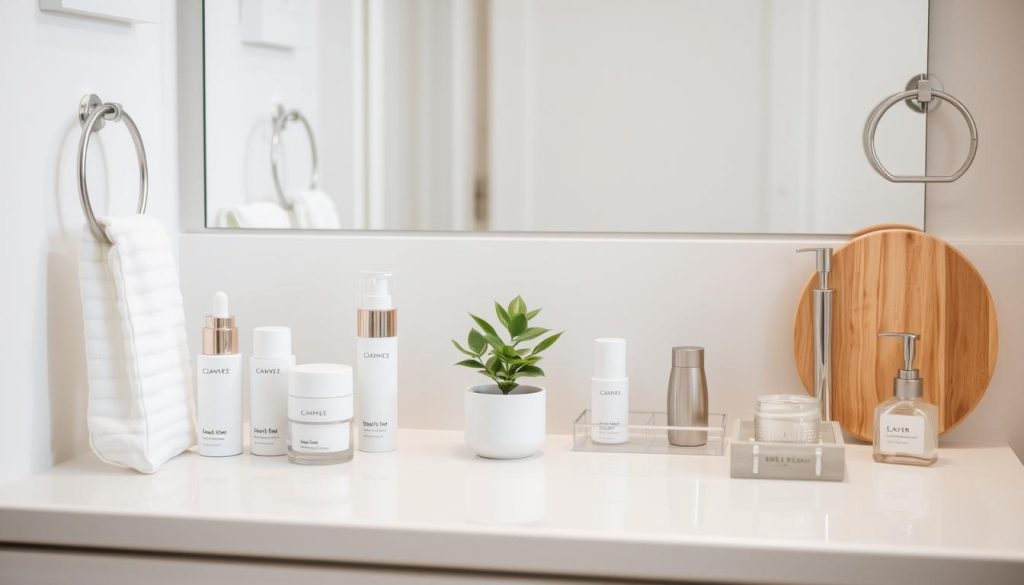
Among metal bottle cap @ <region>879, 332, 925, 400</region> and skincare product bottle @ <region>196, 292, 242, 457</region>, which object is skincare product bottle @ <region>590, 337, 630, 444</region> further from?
skincare product bottle @ <region>196, 292, 242, 457</region>

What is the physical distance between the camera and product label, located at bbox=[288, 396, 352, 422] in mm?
1070

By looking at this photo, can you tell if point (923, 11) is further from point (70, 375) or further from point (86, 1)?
point (70, 375)

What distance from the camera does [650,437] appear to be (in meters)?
1.18

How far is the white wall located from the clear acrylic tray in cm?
55

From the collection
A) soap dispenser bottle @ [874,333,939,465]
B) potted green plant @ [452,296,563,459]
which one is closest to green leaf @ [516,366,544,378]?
potted green plant @ [452,296,563,459]

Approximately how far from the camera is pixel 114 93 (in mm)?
1154

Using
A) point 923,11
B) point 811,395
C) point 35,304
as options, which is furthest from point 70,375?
point 923,11

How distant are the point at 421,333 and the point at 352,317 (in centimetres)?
9

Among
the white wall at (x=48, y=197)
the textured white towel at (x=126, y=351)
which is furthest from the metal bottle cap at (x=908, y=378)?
the white wall at (x=48, y=197)

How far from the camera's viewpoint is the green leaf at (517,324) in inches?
44.1

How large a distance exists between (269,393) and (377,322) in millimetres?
140

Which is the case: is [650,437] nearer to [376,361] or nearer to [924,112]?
[376,361]

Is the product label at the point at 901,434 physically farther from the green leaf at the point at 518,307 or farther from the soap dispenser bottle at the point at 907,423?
the green leaf at the point at 518,307

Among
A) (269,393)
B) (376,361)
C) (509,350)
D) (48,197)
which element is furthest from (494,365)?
(48,197)
